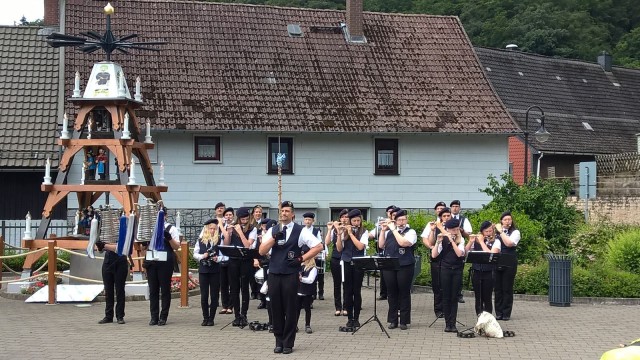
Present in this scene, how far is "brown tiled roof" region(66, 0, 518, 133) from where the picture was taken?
106 ft

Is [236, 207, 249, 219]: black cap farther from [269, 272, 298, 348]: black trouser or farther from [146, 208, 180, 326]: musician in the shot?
[269, 272, 298, 348]: black trouser

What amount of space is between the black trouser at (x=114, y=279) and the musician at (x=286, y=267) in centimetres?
437

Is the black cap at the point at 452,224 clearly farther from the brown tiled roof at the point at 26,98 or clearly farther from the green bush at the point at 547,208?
the brown tiled roof at the point at 26,98

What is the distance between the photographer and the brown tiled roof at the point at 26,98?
31.6m

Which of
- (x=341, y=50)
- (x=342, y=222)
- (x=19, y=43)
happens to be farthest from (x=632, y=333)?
(x=19, y=43)

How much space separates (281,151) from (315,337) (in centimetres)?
1841

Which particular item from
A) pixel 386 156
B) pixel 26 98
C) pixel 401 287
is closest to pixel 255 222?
pixel 401 287

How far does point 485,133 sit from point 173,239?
749 inches

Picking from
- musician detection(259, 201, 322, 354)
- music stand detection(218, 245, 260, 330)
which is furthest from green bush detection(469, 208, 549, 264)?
musician detection(259, 201, 322, 354)

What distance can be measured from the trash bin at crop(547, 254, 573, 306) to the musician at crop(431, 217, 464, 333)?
421 centimetres

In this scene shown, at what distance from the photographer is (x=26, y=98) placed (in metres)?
33.6

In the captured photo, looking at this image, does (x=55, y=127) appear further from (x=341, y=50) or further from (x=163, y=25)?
(x=341, y=50)

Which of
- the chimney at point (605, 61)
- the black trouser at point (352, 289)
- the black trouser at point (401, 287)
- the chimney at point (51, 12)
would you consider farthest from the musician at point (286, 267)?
the chimney at point (605, 61)

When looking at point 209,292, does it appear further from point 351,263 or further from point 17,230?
point 17,230
